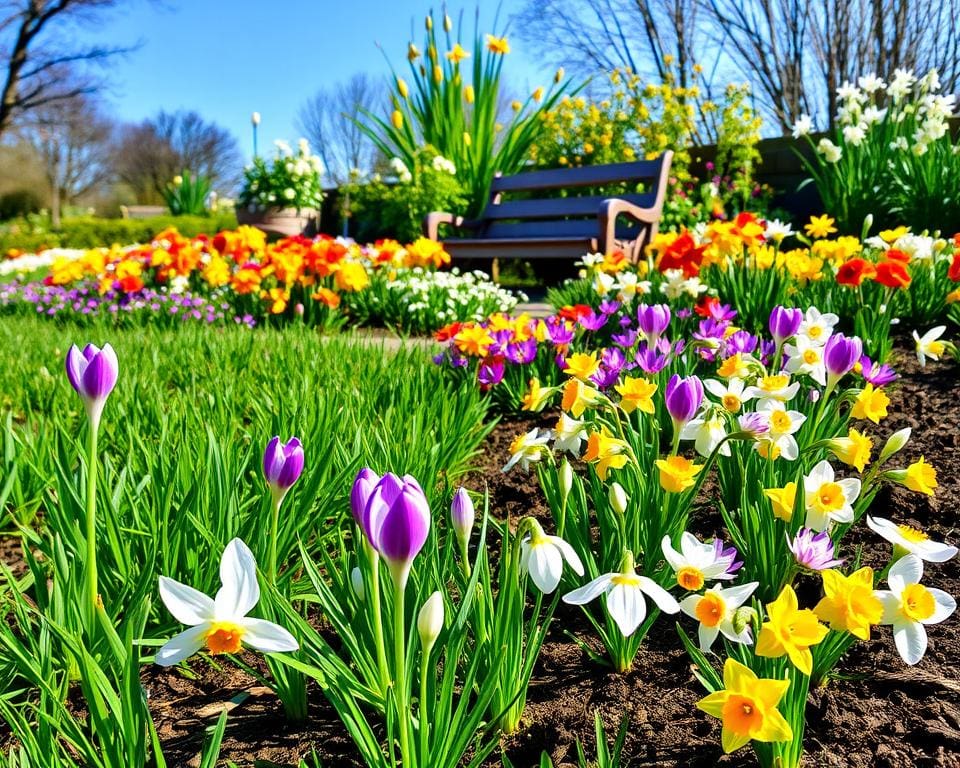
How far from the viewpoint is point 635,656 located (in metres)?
1.17

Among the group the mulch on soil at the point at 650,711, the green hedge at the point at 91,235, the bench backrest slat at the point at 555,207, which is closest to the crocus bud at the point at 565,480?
the mulch on soil at the point at 650,711

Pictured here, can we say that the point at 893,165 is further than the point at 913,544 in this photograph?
Yes

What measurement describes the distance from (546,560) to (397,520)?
11.7 inches

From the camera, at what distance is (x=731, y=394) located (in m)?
1.36

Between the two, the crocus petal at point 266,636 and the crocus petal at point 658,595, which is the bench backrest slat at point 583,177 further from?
the crocus petal at point 266,636

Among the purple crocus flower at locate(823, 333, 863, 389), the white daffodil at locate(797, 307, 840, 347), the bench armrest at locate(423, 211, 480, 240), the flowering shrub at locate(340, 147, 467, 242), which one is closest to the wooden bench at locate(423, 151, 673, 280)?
the bench armrest at locate(423, 211, 480, 240)

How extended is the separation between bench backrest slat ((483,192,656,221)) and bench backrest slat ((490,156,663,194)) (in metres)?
0.15

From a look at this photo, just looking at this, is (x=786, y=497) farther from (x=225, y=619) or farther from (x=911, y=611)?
(x=225, y=619)

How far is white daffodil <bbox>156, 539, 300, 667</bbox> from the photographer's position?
0.69m

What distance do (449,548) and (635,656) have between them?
359mm

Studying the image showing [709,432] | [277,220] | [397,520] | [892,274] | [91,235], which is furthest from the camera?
[91,235]

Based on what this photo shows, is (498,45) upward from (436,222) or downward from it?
upward

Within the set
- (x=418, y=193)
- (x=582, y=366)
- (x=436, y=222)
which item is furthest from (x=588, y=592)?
(x=418, y=193)

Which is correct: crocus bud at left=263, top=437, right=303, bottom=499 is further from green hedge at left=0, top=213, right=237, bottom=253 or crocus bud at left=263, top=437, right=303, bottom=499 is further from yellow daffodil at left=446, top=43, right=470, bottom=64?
green hedge at left=0, top=213, right=237, bottom=253
